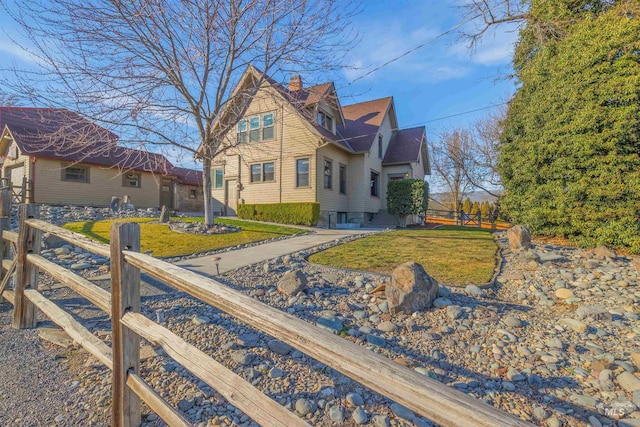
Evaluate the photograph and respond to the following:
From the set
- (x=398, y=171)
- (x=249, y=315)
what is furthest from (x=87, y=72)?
(x=398, y=171)

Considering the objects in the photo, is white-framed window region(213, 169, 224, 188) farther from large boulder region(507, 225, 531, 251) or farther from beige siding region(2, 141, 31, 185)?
large boulder region(507, 225, 531, 251)

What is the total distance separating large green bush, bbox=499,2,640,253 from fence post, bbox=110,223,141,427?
874 centimetres

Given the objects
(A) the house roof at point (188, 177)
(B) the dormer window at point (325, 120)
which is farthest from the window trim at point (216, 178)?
(A) the house roof at point (188, 177)

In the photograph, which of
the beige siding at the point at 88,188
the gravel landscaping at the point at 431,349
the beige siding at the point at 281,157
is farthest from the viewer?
the beige siding at the point at 88,188

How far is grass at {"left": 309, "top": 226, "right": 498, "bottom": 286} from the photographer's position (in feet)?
16.7

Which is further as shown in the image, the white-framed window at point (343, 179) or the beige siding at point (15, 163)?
the white-framed window at point (343, 179)

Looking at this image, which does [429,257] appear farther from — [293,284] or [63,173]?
[63,173]

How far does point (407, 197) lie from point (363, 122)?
18.0 ft

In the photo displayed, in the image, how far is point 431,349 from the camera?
297cm

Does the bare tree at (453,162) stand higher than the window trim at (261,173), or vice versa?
the bare tree at (453,162)

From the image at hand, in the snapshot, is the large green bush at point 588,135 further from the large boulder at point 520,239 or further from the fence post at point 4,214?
the fence post at point 4,214

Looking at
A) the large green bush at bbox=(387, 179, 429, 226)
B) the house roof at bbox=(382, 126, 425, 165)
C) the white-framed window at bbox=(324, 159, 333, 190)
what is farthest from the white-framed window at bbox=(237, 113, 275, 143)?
the house roof at bbox=(382, 126, 425, 165)

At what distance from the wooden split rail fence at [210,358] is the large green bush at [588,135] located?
8.02 m

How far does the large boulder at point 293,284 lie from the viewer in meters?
4.28
